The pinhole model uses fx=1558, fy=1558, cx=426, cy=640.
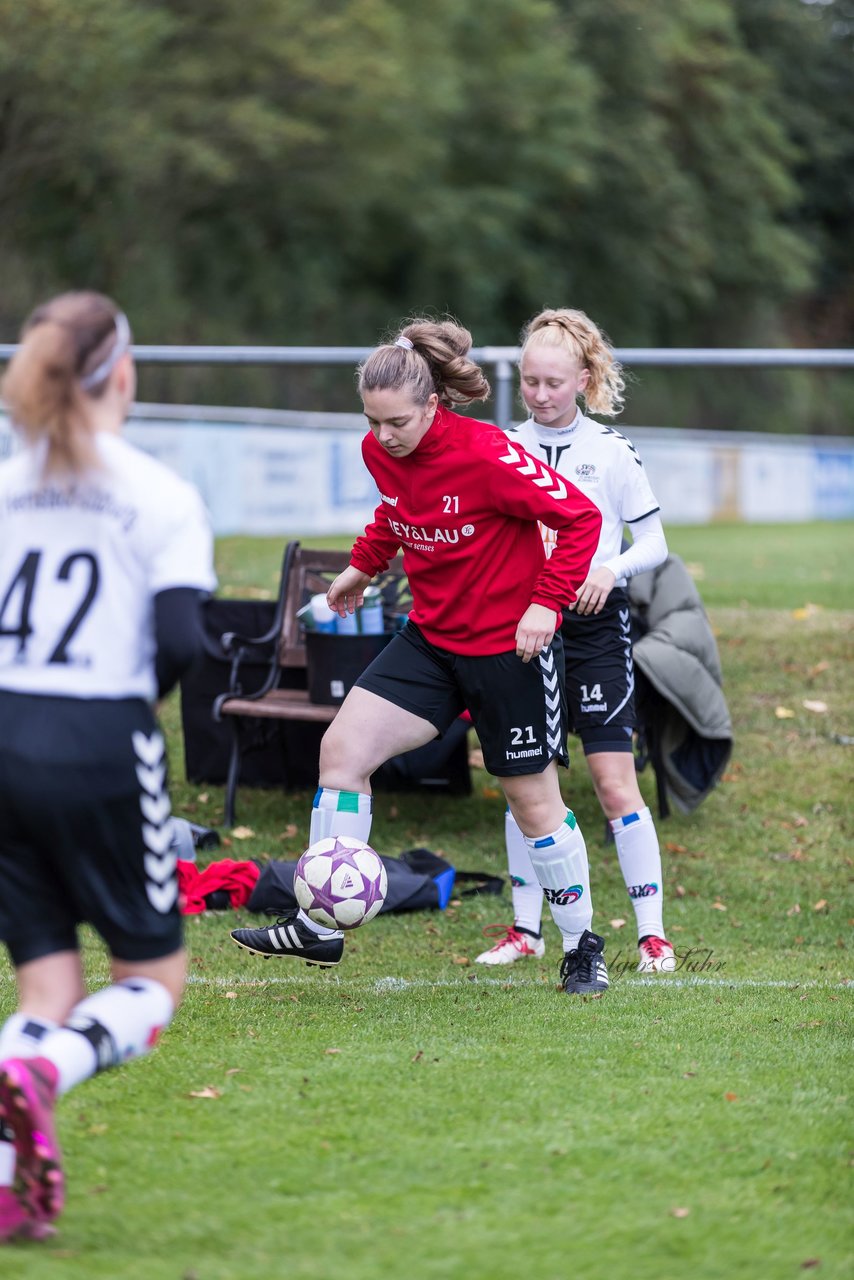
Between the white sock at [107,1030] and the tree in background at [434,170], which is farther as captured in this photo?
the tree in background at [434,170]

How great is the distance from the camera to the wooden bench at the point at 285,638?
786 centimetres

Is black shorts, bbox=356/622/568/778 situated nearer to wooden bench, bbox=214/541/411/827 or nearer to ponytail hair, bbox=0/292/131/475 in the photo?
ponytail hair, bbox=0/292/131/475

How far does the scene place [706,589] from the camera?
1227 centimetres

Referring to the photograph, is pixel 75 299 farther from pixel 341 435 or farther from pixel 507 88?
pixel 507 88

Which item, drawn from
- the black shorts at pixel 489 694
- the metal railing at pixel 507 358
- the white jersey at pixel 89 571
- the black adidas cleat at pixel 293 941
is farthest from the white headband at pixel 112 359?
the metal railing at pixel 507 358

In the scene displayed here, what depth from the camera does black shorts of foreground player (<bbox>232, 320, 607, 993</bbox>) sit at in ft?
15.0

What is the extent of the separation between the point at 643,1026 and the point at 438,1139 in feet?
3.86

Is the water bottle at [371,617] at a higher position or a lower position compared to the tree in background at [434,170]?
higher

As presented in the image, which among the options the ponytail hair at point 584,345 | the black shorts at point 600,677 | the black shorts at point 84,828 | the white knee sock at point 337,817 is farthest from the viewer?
the black shorts at point 600,677

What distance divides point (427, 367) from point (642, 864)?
80.9 inches

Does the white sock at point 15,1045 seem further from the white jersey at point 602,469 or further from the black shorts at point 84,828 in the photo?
the white jersey at point 602,469

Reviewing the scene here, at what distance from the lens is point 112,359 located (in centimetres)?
299

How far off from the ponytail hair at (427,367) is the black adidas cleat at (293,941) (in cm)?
167

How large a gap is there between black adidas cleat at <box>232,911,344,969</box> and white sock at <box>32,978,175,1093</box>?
1.74 meters
